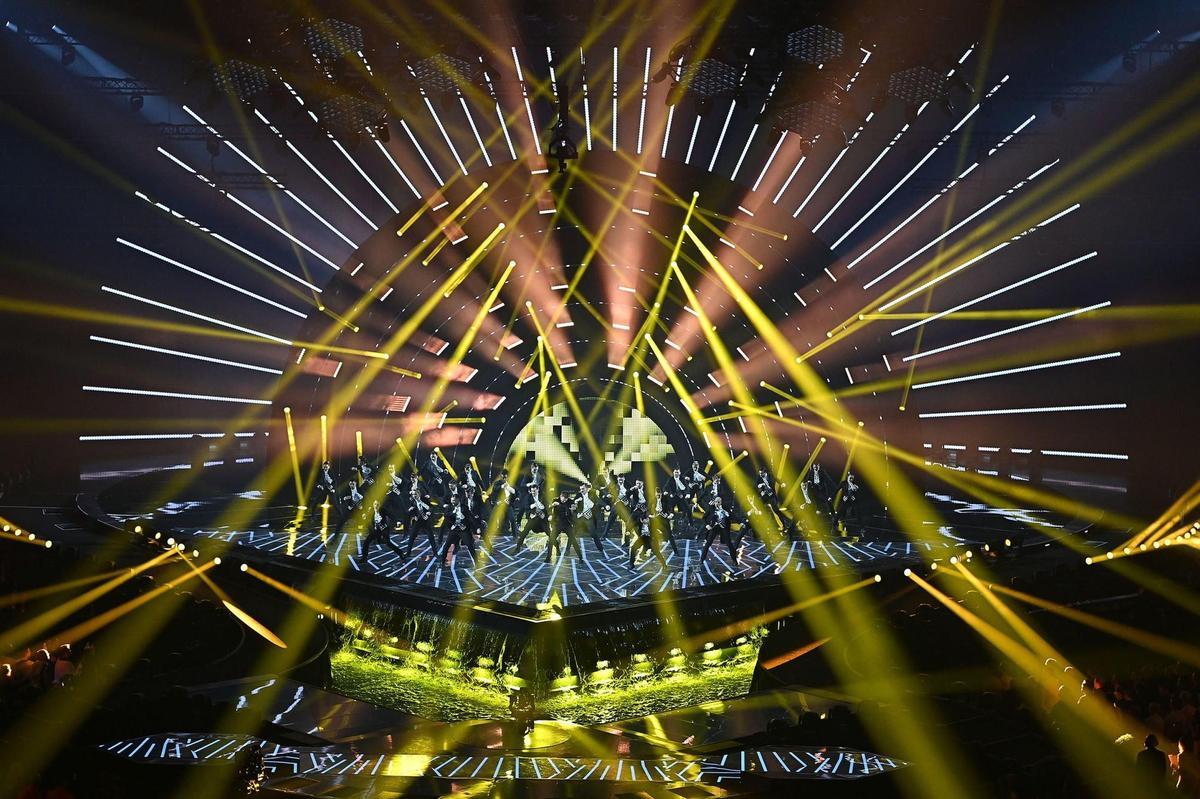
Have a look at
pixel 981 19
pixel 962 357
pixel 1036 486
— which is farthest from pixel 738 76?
pixel 1036 486

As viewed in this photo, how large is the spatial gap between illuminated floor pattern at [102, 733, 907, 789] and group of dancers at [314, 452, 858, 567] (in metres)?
6.19

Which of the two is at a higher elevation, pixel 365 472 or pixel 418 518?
pixel 365 472

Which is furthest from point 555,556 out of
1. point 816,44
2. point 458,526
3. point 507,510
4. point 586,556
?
point 816,44

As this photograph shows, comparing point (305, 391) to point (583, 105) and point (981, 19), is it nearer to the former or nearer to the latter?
point (583, 105)

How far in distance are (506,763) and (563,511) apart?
271 inches

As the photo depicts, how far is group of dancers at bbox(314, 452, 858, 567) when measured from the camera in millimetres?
13195

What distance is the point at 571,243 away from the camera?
17656 millimetres

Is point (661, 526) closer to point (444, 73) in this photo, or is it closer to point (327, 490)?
point (327, 490)

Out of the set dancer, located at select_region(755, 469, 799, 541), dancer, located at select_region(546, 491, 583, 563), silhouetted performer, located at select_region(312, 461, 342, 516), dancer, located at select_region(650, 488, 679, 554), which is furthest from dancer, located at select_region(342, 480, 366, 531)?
dancer, located at select_region(755, 469, 799, 541)

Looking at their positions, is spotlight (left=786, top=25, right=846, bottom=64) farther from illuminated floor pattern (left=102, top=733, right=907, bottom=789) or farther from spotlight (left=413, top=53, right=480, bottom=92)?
illuminated floor pattern (left=102, top=733, right=907, bottom=789)

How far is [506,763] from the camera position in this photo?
6516 millimetres

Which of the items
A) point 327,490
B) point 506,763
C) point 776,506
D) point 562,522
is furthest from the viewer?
point 327,490

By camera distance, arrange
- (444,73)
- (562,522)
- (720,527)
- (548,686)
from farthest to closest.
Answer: (562,522) → (720,527) → (444,73) → (548,686)

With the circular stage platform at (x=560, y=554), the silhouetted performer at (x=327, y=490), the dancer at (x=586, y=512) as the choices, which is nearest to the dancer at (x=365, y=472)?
the silhouetted performer at (x=327, y=490)
